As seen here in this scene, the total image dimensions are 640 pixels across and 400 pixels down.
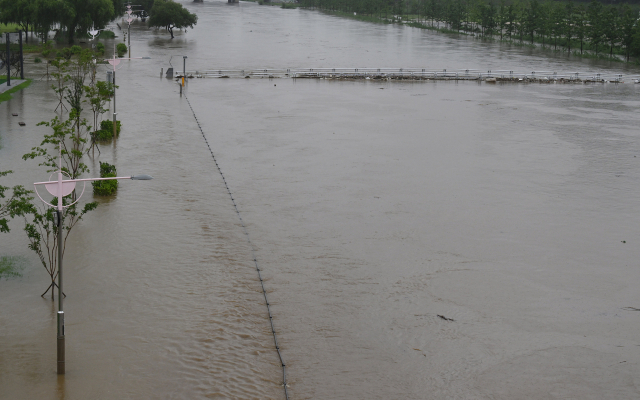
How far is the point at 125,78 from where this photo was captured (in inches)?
2099

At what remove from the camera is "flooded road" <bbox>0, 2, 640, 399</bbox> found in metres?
14.1

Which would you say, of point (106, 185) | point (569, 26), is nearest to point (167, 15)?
point (569, 26)

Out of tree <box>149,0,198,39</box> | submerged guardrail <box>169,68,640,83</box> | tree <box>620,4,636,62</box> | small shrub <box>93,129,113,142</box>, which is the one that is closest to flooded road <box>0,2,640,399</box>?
small shrub <box>93,129,113,142</box>

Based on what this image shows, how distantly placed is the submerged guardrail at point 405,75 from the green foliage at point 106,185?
107ft

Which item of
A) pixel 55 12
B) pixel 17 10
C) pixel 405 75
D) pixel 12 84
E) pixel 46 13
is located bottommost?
pixel 12 84

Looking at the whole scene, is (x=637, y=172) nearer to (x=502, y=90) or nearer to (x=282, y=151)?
(x=282, y=151)

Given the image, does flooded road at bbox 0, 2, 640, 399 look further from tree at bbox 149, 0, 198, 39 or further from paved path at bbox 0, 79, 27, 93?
tree at bbox 149, 0, 198, 39

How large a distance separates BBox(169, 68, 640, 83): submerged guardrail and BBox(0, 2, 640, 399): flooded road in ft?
63.7

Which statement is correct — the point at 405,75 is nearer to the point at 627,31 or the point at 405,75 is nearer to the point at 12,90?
the point at 12,90

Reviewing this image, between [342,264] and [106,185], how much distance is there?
9446 mm

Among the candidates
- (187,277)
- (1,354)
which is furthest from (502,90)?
Answer: (1,354)

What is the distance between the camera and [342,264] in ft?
64.2

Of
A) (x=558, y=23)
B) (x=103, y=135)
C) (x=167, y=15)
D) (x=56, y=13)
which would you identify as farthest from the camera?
(x=558, y=23)

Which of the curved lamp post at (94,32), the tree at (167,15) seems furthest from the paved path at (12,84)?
the tree at (167,15)
